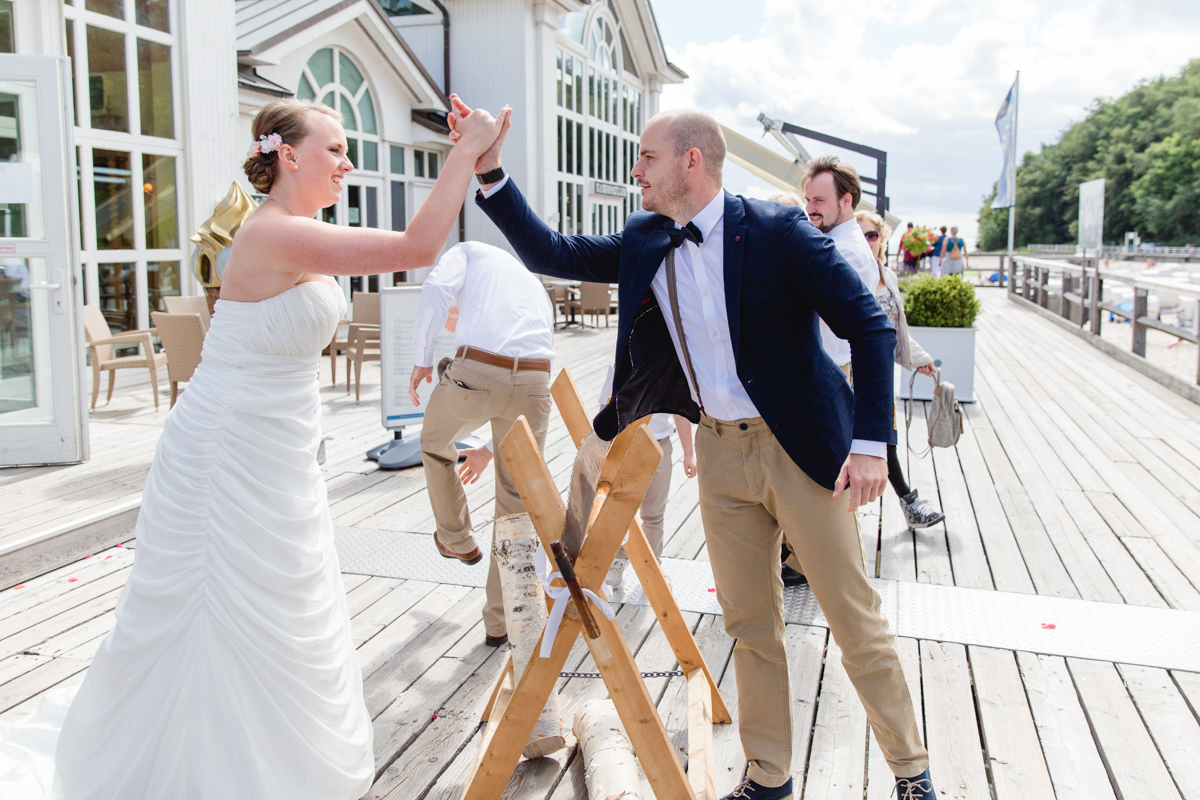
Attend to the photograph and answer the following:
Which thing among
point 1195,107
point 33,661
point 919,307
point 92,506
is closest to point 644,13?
point 919,307

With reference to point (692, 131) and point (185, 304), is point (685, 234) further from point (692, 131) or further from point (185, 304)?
point (185, 304)

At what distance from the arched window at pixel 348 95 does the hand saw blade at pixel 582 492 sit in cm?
1256

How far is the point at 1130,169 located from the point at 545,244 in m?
101

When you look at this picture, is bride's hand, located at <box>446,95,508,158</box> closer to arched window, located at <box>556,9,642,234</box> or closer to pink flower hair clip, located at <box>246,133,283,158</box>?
pink flower hair clip, located at <box>246,133,283,158</box>

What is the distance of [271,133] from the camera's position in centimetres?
258

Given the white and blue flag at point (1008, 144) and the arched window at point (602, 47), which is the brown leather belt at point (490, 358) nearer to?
the arched window at point (602, 47)

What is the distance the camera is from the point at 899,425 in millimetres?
8695

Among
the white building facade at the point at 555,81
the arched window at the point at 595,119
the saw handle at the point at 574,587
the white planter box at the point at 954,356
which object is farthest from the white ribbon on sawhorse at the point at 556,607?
the arched window at the point at 595,119

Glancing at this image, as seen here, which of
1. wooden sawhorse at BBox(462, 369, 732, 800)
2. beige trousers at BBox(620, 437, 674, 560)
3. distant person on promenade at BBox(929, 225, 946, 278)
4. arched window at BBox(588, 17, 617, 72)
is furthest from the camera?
distant person on promenade at BBox(929, 225, 946, 278)

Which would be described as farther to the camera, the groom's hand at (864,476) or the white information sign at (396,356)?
the white information sign at (396,356)

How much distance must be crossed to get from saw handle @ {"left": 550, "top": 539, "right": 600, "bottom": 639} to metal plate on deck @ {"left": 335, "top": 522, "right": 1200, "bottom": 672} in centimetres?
202

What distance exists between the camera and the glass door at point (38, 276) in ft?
19.7

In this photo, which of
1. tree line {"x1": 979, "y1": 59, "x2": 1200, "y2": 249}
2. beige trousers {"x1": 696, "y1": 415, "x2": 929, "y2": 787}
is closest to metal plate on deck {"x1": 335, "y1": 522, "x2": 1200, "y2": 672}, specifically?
beige trousers {"x1": 696, "y1": 415, "x2": 929, "y2": 787}

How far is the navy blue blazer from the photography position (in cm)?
232
